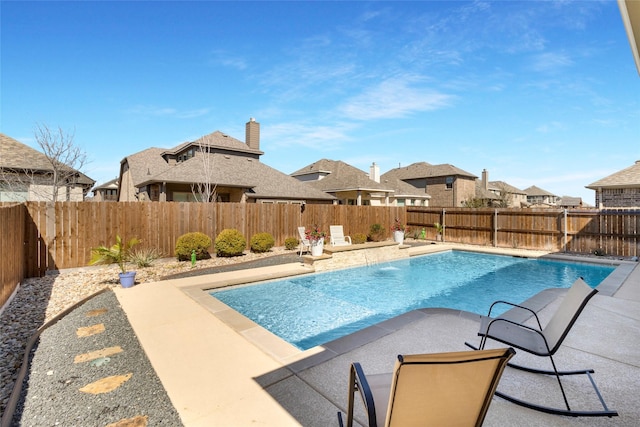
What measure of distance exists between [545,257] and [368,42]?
37.1 feet

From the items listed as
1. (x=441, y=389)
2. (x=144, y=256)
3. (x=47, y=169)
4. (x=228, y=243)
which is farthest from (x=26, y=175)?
(x=441, y=389)

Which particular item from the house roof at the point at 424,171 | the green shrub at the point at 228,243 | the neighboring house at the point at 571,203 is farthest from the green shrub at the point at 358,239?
the house roof at the point at 424,171

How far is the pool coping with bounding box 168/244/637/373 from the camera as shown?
380 cm

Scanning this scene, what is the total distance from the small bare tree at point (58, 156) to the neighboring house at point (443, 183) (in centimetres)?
2699

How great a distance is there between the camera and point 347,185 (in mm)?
25281

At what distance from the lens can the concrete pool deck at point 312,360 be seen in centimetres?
272

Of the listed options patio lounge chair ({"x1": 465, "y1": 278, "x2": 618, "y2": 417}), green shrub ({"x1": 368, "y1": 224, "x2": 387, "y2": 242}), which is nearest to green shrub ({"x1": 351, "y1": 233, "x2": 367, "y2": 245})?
green shrub ({"x1": 368, "y1": 224, "x2": 387, "y2": 242})

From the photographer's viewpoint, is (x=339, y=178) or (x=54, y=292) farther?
(x=339, y=178)

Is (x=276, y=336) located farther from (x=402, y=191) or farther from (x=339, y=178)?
(x=402, y=191)

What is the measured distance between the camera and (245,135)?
25.7 m

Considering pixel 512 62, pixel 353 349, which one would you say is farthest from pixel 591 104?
pixel 353 349

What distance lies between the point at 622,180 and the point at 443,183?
688 inches

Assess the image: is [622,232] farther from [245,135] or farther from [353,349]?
[245,135]

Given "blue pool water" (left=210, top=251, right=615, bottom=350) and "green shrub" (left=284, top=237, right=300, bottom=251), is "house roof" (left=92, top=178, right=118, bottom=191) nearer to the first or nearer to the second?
"green shrub" (left=284, top=237, right=300, bottom=251)
